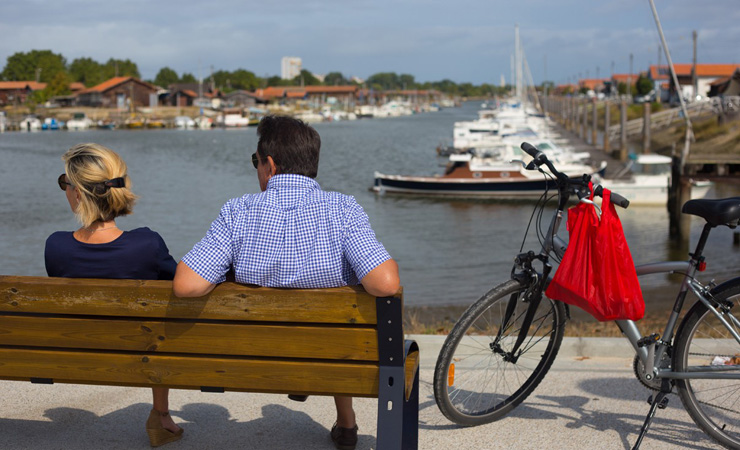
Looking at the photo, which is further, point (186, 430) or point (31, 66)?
point (31, 66)

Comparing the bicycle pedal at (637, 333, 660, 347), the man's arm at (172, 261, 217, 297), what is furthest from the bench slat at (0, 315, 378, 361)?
the bicycle pedal at (637, 333, 660, 347)

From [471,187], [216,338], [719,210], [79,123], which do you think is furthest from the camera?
[79,123]

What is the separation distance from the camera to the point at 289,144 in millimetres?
3346

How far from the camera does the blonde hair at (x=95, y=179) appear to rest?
341 cm

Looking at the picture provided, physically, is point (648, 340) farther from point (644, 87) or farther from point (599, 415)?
point (644, 87)

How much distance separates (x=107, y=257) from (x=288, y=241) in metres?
0.82

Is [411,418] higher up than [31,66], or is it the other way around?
[31,66]

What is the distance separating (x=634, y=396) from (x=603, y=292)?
4.22 feet

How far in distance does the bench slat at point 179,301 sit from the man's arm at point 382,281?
0.04m

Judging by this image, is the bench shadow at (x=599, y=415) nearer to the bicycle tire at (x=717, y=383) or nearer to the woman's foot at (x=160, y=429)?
the bicycle tire at (x=717, y=383)

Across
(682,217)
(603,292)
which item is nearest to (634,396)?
(603,292)

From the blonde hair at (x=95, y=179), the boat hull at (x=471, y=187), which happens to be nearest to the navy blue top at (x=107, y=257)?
the blonde hair at (x=95, y=179)

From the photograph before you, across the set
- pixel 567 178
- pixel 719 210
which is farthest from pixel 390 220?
pixel 719 210

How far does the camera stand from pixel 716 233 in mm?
22328
